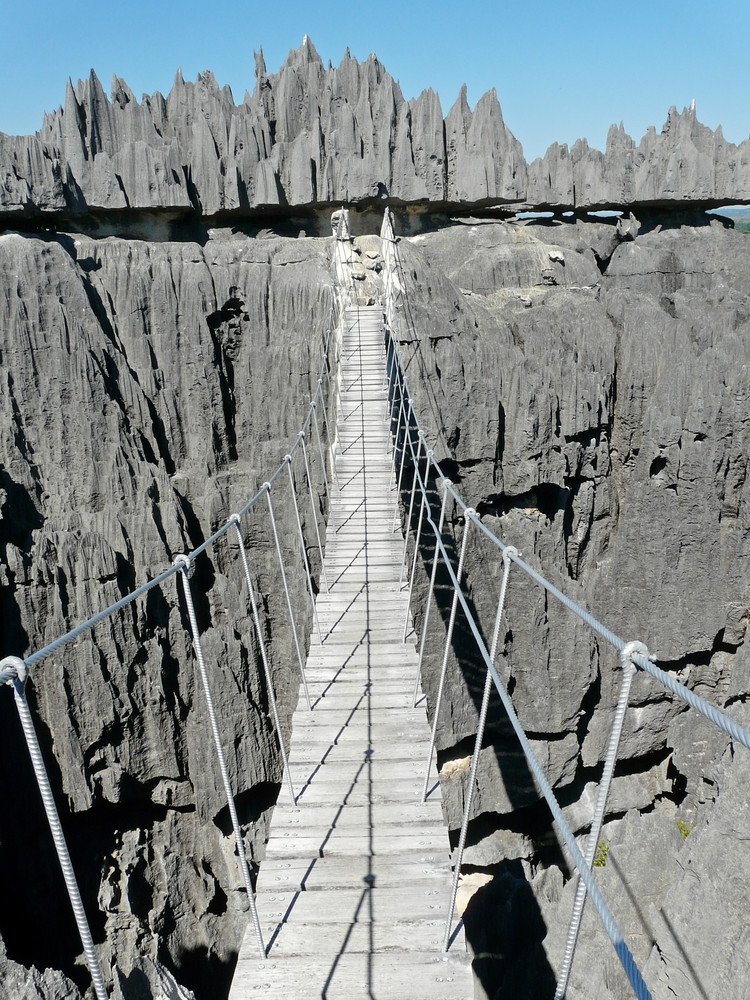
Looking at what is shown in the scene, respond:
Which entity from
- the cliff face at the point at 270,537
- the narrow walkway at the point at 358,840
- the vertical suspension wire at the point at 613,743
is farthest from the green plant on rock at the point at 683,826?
the vertical suspension wire at the point at 613,743

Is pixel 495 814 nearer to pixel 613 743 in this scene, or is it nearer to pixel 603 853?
pixel 603 853

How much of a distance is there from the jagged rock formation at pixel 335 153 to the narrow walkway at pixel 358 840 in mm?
8361

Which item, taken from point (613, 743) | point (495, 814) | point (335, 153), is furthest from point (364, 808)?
point (335, 153)

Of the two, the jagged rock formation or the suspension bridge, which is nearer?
the suspension bridge

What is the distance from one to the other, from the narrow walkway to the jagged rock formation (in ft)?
27.4

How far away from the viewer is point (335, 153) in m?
11.5

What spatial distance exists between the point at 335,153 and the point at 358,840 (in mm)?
11539

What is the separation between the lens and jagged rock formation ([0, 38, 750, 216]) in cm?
1027

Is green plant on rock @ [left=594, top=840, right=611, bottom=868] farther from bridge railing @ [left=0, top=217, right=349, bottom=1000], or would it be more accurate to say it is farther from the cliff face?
bridge railing @ [left=0, top=217, right=349, bottom=1000]

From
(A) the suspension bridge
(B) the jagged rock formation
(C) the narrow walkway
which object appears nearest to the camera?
(A) the suspension bridge

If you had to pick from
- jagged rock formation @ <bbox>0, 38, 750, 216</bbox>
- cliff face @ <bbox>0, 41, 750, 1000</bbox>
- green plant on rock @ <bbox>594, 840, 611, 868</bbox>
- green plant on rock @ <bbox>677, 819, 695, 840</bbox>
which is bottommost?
green plant on rock @ <bbox>677, 819, 695, 840</bbox>

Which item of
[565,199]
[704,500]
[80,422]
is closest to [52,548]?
[80,422]

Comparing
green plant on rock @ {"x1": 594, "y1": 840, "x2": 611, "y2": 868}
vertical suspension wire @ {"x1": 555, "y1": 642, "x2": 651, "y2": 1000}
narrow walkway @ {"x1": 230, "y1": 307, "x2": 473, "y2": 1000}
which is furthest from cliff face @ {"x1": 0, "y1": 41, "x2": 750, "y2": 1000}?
vertical suspension wire @ {"x1": 555, "y1": 642, "x2": 651, "y2": 1000}

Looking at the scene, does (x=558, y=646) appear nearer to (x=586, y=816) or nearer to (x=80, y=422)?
(x=586, y=816)
